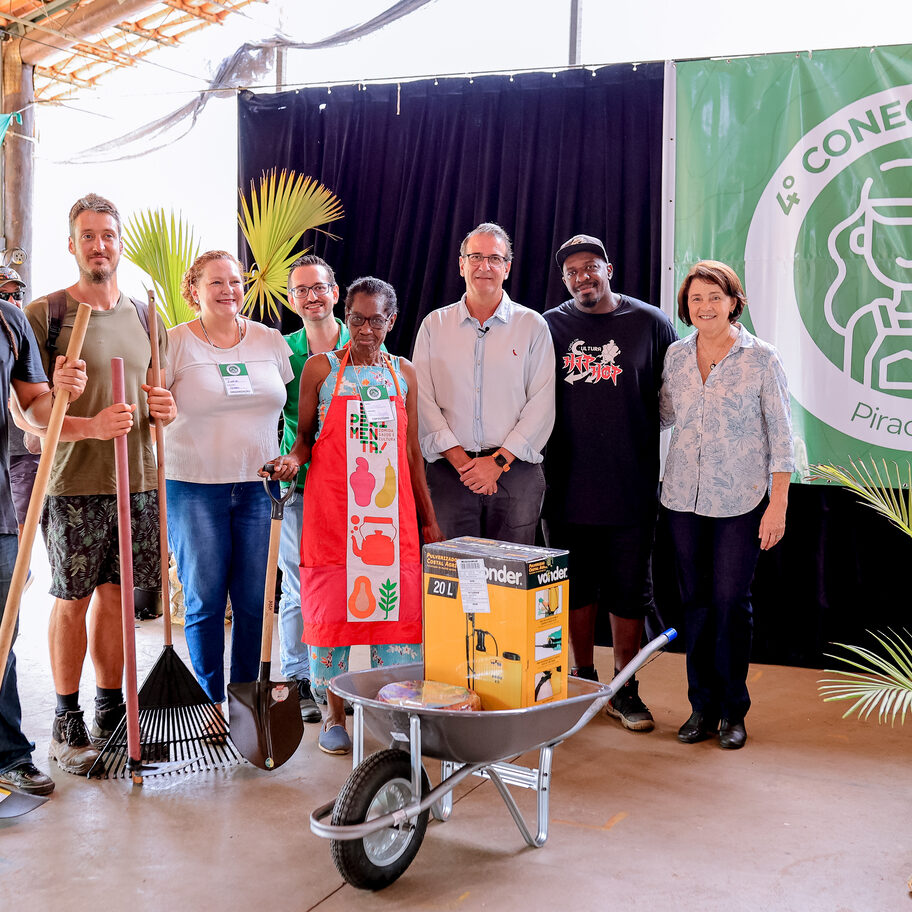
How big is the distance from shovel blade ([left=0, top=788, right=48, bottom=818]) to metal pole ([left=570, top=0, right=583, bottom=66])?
3.72 m

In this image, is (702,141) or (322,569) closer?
(322,569)

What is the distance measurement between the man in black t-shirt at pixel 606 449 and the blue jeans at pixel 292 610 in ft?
3.19

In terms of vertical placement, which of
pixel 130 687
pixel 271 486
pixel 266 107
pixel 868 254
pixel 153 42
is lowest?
pixel 130 687

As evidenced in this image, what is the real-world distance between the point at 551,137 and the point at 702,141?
704 millimetres

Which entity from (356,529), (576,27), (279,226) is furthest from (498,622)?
(576,27)

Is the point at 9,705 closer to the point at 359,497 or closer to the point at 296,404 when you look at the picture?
the point at 359,497

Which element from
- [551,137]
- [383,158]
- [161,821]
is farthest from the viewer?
[383,158]

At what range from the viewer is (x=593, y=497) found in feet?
11.6

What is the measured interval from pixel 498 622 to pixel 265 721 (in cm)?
98

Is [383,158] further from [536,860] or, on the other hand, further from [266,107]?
[536,860]

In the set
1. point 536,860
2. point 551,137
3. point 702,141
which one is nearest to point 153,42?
point 551,137

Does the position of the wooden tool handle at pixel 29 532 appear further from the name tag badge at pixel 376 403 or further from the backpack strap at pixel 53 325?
the name tag badge at pixel 376 403

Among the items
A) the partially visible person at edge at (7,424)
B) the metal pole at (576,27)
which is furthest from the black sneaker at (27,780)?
the metal pole at (576,27)

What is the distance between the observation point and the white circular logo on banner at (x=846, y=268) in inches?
159
